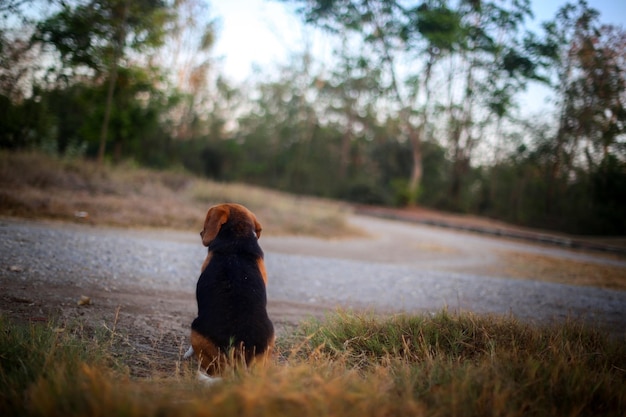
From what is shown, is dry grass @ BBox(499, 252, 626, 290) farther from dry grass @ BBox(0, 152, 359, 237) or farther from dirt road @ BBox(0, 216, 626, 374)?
dry grass @ BBox(0, 152, 359, 237)

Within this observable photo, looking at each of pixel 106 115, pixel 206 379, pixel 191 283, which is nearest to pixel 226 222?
pixel 206 379

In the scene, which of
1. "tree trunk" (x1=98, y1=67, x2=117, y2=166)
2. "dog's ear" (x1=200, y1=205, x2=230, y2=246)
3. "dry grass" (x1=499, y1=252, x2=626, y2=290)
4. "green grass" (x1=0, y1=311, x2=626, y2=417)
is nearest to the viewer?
"green grass" (x1=0, y1=311, x2=626, y2=417)

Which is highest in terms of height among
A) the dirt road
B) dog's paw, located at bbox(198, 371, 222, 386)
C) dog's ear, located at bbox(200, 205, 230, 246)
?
dog's ear, located at bbox(200, 205, 230, 246)

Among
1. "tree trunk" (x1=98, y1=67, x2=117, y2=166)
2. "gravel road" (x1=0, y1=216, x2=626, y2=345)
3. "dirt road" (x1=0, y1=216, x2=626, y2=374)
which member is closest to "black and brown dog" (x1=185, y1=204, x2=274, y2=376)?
"dirt road" (x1=0, y1=216, x2=626, y2=374)

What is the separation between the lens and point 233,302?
276 cm

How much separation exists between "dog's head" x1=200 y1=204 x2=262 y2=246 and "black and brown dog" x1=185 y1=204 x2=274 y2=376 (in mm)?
59

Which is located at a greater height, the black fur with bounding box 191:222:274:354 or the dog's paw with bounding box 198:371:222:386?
the black fur with bounding box 191:222:274:354

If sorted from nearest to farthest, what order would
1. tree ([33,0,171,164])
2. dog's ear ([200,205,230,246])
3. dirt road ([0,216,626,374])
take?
dog's ear ([200,205,230,246]) → dirt road ([0,216,626,374]) → tree ([33,0,171,164])

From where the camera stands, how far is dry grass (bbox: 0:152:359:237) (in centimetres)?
882

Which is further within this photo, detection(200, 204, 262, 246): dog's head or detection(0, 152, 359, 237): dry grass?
detection(0, 152, 359, 237): dry grass

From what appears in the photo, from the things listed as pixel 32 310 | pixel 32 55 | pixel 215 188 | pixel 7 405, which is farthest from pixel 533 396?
pixel 32 55

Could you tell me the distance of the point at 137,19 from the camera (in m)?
16.7

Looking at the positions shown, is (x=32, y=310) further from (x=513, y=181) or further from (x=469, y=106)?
(x=513, y=181)

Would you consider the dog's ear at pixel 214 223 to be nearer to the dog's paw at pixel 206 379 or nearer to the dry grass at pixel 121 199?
the dog's paw at pixel 206 379
